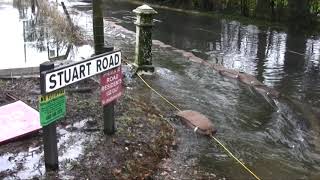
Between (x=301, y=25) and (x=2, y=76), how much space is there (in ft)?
41.5

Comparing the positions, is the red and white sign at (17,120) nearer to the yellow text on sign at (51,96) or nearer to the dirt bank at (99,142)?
the dirt bank at (99,142)

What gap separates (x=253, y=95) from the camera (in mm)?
9125

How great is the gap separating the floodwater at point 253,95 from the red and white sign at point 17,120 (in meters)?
2.04

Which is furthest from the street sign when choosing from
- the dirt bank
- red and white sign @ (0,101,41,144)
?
red and white sign @ (0,101,41,144)

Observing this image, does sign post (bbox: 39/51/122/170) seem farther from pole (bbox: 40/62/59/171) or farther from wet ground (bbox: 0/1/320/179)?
wet ground (bbox: 0/1/320/179)

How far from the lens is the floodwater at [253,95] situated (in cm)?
615

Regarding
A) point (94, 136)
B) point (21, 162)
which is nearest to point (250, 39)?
point (94, 136)

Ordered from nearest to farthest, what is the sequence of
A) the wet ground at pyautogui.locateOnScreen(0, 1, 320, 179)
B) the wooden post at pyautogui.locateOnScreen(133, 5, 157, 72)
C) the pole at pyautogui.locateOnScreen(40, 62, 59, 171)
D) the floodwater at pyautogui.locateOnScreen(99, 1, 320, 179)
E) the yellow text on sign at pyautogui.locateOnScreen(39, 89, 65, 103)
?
1. the yellow text on sign at pyautogui.locateOnScreen(39, 89, 65, 103)
2. the pole at pyautogui.locateOnScreen(40, 62, 59, 171)
3. the wet ground at pyautogui.locateOnScreen(0, 1, 320, 179)
4. the floodwater at pyautogui.locateOnScreen(99, 1, 320, 179)
5. the wooden post at pyautogui.locateOnScreen(133, 5, 157, 72)

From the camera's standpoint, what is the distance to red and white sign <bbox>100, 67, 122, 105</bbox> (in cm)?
575

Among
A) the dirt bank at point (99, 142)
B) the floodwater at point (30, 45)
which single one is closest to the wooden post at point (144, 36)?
the floodwater at point (30, 45)

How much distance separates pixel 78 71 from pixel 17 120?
156cm

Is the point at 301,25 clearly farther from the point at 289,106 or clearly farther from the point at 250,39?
the point at 289,106

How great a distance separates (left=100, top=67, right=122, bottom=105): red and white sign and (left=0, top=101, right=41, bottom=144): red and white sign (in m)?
0.94

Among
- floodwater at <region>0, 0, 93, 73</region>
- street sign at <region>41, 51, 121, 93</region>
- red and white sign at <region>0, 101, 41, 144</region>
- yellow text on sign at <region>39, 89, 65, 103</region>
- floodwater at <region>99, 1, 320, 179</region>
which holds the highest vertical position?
street sign at <region>41, 51, 121, 93</region>
